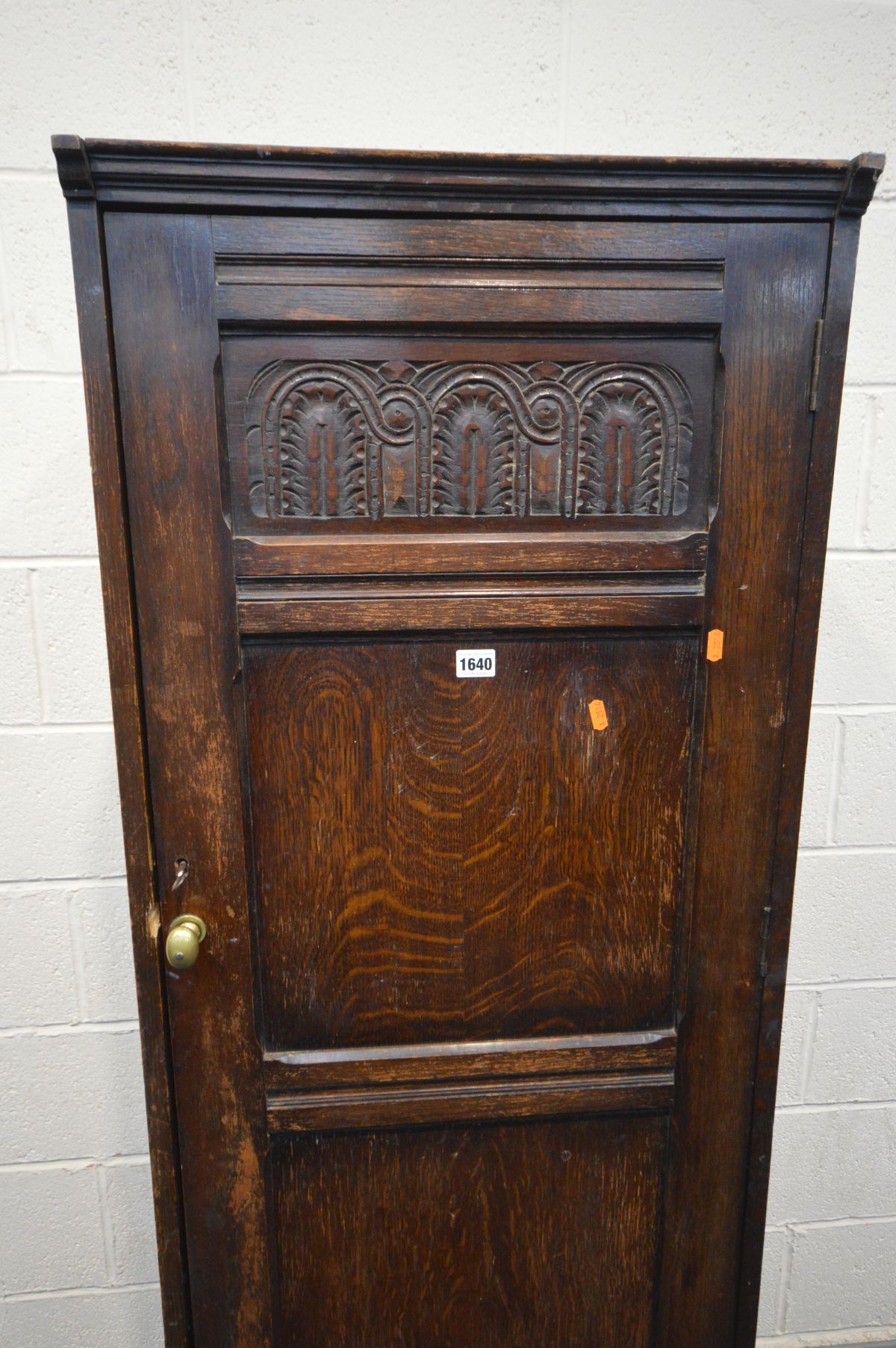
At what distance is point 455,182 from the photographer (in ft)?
2.11

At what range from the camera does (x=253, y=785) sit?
2.47ft

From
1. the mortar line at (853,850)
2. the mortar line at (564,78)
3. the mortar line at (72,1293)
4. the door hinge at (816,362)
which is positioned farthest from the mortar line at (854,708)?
the mortar line at (72,1293)

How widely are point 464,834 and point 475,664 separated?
17 cm

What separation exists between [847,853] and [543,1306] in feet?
2.10

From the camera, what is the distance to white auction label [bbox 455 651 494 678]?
74 cm

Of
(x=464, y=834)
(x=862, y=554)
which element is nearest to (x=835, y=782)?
(x=862, y=554)

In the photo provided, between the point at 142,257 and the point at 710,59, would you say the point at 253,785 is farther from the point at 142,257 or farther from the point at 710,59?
the point at 710,59

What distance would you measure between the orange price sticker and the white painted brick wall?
1.24 feet

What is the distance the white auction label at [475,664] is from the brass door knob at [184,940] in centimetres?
35

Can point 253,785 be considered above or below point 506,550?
below

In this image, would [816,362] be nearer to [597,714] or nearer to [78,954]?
[597,714]

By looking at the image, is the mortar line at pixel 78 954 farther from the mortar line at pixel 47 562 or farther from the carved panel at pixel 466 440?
the carved panel at pixel 466 440

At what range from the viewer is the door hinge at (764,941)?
80 centimetres

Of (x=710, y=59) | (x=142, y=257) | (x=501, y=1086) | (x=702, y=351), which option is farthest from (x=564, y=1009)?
(x=710, y=59)
